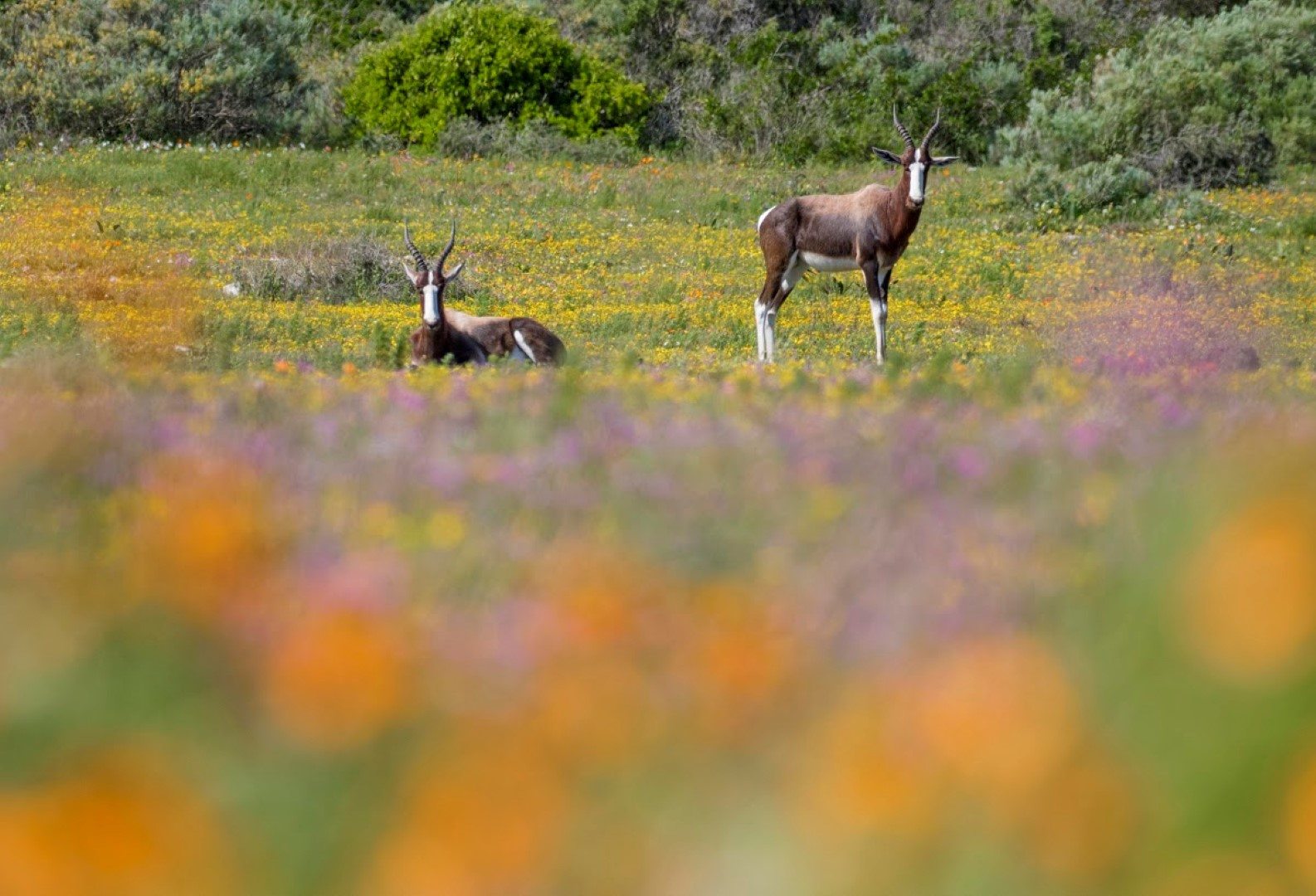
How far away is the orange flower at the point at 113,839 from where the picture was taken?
2633 mm

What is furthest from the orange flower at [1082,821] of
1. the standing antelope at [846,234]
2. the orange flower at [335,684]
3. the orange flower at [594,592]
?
the standing antelope at [846,234]

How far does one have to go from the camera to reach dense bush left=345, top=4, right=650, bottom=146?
105ft

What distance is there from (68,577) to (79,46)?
28.7 m

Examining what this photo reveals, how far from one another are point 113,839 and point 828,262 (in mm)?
13937

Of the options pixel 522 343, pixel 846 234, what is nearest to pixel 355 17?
pixel 846 234

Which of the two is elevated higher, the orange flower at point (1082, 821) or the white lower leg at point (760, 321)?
the orange flower at point (1082, 821)

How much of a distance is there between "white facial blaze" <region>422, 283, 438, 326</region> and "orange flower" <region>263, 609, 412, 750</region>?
8896mm

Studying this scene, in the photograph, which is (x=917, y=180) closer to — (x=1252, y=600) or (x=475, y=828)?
(x=1252, y=600)

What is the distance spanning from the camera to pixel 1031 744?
2.78 meters

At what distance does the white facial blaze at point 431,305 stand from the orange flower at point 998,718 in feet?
29.9

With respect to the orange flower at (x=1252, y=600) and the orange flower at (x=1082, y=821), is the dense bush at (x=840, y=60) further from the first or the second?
the orange flower at (x=1082, y=821)

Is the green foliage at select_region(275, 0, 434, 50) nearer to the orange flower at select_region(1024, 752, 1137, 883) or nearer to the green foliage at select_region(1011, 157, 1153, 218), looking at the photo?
the green foliage at select_region(1011, 157, 1153, 218)

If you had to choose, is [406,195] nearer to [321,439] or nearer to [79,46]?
[79,46]

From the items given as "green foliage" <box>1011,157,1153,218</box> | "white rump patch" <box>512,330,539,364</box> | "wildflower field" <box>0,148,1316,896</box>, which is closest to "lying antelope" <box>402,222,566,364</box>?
"white rump patch" <box>512,330,539,364</box>
